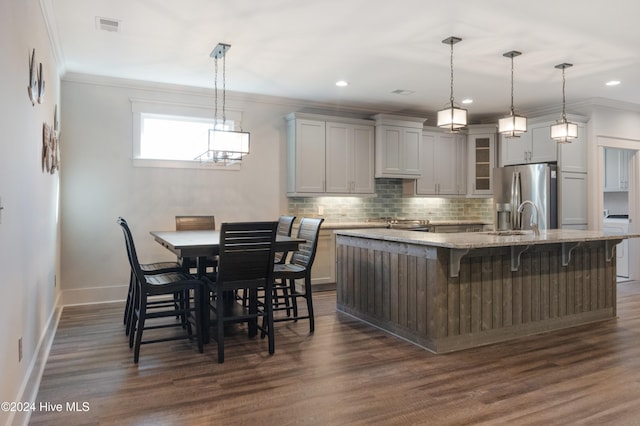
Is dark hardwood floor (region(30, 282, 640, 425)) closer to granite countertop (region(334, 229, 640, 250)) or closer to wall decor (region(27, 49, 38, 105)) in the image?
granite countertop (region(334, 229, 640, 250))

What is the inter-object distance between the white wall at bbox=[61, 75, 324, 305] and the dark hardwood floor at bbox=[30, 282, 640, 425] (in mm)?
1372

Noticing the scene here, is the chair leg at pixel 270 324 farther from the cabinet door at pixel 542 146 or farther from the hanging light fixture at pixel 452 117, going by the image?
the cabinet door at pixel 542 146

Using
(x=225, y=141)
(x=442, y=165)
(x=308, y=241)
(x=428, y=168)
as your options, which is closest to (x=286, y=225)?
(x=308, y=241)

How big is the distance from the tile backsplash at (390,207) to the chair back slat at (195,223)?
4.25 ft

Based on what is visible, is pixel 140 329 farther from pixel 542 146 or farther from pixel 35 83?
pixel 542 146

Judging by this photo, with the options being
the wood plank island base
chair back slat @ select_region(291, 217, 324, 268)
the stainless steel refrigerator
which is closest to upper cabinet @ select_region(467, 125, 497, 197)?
the stainless steel refrigerator

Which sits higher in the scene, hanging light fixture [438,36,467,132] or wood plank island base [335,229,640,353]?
hanging light fixture [438,36,467,132]

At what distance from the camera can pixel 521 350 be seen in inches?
138

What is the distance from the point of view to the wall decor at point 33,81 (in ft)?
9.05

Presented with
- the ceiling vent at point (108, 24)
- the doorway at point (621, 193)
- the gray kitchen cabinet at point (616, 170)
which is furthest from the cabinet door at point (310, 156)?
the gray kitchen cabinet at point (616, 170)

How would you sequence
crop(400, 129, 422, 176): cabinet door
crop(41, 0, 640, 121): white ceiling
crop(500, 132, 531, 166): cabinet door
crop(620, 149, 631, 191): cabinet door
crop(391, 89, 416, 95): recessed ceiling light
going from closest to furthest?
crop(41, 0, 640, 121): white ceiling, crop(391, 89, 416, 95): recessed ceiling light, crop(500, 132, 531, 166): cabinet door, crop(400, 129, 422, 176): cabinet door, crop(620, 149, 631, 191): cabinet door

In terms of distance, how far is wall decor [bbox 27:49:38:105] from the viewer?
2.76 m

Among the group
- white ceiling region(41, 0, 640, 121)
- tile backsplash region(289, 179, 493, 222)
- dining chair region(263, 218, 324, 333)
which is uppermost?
white ceiling region(41, 0, 640, 121)

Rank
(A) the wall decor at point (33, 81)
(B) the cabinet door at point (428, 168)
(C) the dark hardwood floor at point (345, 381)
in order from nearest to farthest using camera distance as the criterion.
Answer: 1. (C) the dark hardwood floor at point (345, 381)
2. (A) the wall decor at point (33, 81)
3. (B) the cabinet door at point (428, 168)
